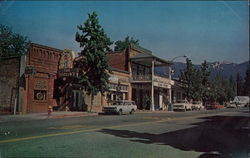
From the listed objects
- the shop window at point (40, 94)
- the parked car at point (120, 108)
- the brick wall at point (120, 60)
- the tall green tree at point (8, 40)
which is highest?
the brick wall at point (120, 60)

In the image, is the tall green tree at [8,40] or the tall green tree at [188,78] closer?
the tall green tree at [8,40]

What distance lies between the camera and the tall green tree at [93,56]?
90.9 feet

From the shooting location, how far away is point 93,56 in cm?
2761

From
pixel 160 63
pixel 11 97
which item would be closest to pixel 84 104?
pixel 11 97

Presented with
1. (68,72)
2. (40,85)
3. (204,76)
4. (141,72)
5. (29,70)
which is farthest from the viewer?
(204,76)

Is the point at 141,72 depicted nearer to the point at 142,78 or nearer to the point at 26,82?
the point at 142,78

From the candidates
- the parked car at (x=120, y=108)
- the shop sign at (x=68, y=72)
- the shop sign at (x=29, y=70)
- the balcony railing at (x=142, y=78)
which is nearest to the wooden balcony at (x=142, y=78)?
the balcony railing at (x=142, y=78)

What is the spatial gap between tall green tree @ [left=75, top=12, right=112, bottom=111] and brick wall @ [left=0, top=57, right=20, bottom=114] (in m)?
6.11

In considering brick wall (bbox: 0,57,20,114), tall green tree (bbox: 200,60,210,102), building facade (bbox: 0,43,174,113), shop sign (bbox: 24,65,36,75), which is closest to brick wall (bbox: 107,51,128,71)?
building facade (bbox: 0,43,174,113)

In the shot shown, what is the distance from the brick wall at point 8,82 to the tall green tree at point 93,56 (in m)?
6.11

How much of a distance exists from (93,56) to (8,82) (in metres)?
8.27

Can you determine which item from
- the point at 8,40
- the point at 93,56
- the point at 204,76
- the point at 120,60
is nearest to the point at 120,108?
the point at 93,56

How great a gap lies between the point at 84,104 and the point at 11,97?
8.53m

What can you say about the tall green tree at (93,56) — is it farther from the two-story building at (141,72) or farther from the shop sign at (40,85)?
the two-story building at (141,72)
